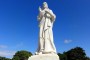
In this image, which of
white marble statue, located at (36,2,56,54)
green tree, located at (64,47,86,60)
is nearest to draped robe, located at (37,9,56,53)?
white marble statue, located at (36,2,56,54)

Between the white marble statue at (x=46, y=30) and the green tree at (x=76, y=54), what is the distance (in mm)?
64024

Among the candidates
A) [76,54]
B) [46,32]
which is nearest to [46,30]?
[46,32]

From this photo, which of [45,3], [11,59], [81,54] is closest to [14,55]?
[11,59]

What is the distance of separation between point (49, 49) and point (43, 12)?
315cm

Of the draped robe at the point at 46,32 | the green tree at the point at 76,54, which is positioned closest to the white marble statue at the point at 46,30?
the draped robe at the point at 46,32

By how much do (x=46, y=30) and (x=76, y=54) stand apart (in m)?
64.7

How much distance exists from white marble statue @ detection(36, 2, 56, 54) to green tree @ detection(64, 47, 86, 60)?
6402 cm

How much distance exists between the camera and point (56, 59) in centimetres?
1444

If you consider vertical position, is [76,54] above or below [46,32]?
above

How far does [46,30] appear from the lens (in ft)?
52.2

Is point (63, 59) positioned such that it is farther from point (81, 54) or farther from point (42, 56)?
point (42, 56)

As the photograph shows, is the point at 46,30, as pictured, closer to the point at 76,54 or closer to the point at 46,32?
the point at 46,32

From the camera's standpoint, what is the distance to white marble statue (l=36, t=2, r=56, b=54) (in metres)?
15.3

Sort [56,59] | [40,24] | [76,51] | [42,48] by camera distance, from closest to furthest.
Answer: [56,59] → [42,48] → [40,24] → [76,51]
